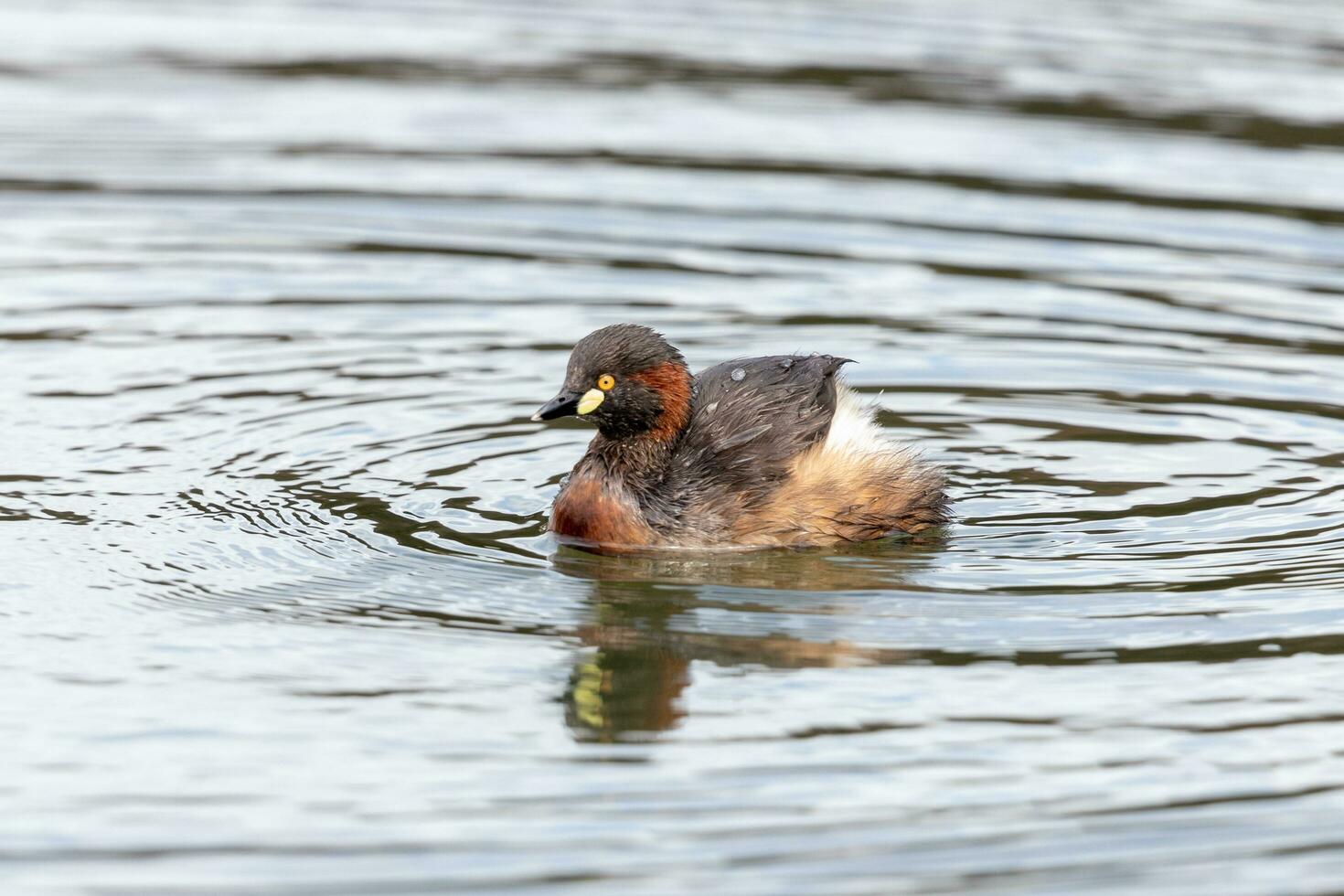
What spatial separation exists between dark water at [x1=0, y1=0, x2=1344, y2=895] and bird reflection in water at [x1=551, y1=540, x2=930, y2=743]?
3cm

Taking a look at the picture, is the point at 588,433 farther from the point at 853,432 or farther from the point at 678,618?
the point at 678,618

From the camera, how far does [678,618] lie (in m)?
7.40

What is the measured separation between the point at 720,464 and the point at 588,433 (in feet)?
5.49

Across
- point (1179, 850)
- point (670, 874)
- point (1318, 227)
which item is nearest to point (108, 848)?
point (670, 874)

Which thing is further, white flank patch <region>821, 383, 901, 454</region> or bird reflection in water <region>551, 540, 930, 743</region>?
white flank patch <region>821, 383, 901, 454</region>

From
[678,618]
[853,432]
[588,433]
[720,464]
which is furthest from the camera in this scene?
[588,433]

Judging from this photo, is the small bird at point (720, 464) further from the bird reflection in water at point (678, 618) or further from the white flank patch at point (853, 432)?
the bird reflection in water at point (678, 618)

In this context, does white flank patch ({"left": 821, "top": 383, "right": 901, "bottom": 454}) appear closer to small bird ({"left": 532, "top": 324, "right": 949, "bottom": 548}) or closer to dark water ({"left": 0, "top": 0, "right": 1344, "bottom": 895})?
small bird ({"left": 532, "top": 324, "right": 949, "bottom": 548})

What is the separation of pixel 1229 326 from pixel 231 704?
6.48 m

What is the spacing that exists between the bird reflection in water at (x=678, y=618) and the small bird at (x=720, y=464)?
4.5 inches

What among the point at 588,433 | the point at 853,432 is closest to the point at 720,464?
the point at 853,432

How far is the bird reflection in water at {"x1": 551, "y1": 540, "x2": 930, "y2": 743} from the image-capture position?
21.5 ft

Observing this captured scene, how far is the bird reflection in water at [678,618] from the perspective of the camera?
655 centimetres

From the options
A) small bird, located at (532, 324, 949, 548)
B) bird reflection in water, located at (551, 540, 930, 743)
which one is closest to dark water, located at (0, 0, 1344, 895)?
bird reflection in water, located at (551, 540, 930, 743)
